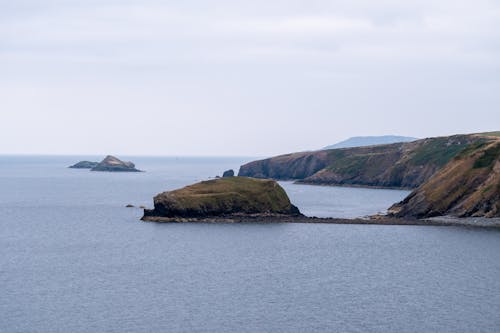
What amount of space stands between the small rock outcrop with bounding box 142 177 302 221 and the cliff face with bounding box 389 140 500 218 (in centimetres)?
2519

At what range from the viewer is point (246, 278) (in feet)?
270

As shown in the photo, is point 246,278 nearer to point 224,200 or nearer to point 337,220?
point 224,200

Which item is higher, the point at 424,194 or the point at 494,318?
the point at 424,194

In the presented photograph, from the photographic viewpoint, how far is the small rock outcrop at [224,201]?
132750mm

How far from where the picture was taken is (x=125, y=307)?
67938 mm

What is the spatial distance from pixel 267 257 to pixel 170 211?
39.3 metres

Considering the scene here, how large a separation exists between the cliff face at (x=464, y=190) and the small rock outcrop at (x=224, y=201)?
2519cm

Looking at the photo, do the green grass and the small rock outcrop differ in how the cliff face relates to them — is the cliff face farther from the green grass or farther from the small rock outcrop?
the small rock outcrop

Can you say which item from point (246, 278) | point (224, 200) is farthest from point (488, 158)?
point (246, 278)

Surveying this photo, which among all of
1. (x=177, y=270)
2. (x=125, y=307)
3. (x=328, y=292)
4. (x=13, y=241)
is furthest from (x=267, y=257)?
(x=13, y=241)

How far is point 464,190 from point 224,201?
46.2m

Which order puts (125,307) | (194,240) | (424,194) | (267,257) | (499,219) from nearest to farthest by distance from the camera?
(125,307)
(267,257)
(194,240)
(499,219)
(424,194)

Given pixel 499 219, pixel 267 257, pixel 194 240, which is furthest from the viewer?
pixel 499 219

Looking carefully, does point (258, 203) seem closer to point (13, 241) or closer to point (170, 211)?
point (170, 211)
